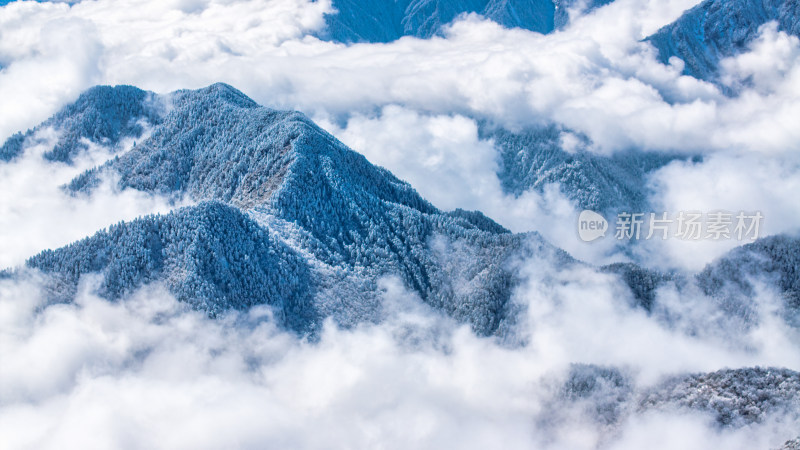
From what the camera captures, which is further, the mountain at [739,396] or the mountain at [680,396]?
the mountain at [680,396]

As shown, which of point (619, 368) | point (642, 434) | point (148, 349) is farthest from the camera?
point (619, 368)

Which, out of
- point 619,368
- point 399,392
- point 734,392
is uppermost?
point 734,392

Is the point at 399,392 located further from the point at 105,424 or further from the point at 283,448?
the point at 105,424

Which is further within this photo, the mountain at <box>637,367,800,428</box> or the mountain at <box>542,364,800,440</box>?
the mountain at <box>542,364,800,440</box>

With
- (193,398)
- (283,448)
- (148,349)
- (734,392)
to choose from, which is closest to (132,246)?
(148,349)

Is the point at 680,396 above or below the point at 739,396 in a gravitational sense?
below

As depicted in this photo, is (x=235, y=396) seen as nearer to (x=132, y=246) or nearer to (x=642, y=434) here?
(x=132, y=246)

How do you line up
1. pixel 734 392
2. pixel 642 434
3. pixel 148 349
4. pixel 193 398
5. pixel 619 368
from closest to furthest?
pixel 734 392
pixel 642 434
pixel 193 398
pixel 148 349
pixel 619 368

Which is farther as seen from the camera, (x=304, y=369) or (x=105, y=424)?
(x=304, y=369)

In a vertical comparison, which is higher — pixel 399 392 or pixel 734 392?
pixel 734 392

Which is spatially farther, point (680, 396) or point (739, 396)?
point (680, 396)
